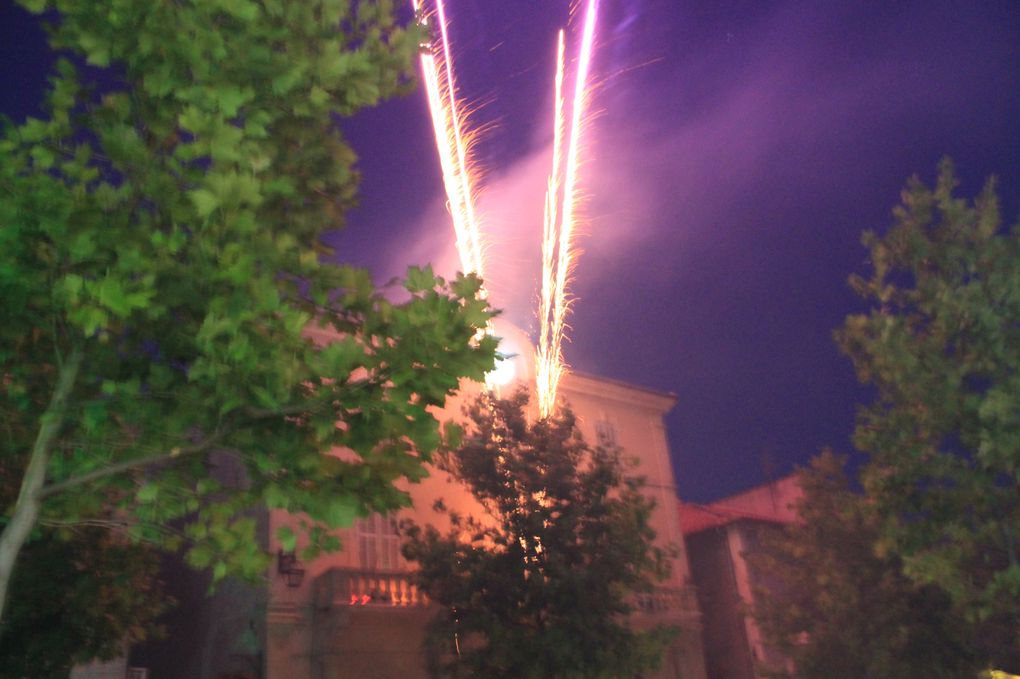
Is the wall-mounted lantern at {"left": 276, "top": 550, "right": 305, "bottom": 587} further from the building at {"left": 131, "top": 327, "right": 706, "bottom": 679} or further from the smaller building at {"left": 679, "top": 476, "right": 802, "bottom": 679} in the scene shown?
the smaller building at {"left": 679, "top": 476, "right": 802, "bottom": 679}

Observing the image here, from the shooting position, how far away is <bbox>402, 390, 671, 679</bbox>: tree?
49.4 feet

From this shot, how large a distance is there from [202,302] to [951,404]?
42.8 ft

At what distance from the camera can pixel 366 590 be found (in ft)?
56.7

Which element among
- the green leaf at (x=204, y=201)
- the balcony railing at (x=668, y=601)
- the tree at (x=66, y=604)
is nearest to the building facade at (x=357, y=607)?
the balcony railing at (x=668, y=601)

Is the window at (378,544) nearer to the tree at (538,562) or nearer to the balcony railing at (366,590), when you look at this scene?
the balcony railing at (366,590)

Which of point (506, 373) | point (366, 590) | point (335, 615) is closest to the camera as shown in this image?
point (335, 615)

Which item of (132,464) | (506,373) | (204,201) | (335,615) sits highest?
(506,373)

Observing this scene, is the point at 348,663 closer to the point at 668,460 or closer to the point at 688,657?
the point at 688,657

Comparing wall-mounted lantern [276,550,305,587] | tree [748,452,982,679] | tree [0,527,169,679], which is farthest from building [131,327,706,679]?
tree [748,452,982,679]

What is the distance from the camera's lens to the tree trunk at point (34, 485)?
198 inches

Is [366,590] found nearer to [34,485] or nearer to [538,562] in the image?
[538,562]

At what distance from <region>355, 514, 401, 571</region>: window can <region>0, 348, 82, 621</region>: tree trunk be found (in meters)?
13.1

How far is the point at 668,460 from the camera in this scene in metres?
25.8

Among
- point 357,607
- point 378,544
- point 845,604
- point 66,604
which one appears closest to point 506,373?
point 378,544
